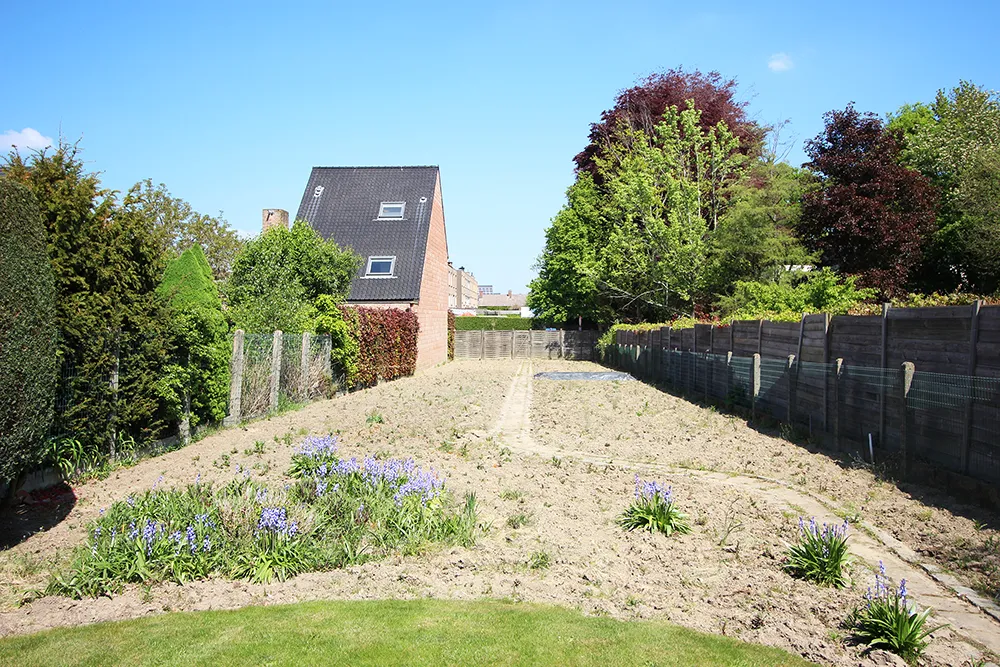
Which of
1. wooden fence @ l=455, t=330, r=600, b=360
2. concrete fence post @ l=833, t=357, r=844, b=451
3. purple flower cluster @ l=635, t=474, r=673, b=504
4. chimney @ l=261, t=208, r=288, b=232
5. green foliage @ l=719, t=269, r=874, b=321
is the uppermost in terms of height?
chimney @ l=261, t=208, r=288, b=232

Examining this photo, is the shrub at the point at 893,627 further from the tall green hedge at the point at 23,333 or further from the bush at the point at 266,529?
the tall green hedge at the point at 23,333

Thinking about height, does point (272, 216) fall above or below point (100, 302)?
above

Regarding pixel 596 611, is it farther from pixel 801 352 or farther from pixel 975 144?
pixel 975 144

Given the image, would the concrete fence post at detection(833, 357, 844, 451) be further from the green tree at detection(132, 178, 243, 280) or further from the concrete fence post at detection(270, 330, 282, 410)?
the green tree at detection(132, 178, 243, 280)

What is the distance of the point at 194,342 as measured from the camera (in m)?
10.8

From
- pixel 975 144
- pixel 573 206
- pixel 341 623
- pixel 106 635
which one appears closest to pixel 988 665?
pixel 341 623

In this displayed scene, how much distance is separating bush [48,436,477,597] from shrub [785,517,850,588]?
2529 mm

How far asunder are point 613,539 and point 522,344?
4603 cm

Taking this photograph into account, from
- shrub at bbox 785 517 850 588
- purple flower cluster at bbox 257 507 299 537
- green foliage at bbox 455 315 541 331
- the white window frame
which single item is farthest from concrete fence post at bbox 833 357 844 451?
green foliage at bbox 455 315 541 331

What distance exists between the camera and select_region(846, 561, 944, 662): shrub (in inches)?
149

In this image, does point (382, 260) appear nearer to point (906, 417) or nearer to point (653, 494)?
point (906, 417)

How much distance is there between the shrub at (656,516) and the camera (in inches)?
238

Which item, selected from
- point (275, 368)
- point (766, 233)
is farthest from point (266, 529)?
point (766, 233)

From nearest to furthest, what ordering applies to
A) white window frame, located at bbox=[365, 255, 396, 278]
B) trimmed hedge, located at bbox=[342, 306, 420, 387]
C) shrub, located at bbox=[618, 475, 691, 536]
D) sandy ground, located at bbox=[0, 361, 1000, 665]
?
sandy ground, located at bbox=[0, 361, 1000, 665]
shrub, located at bbox=[618, 475, 691, 536]
trimmed hedge, located at bbox=[342, 306, 420, 387]
white window frame, located at bbox=[365, 255, 396, 278]
